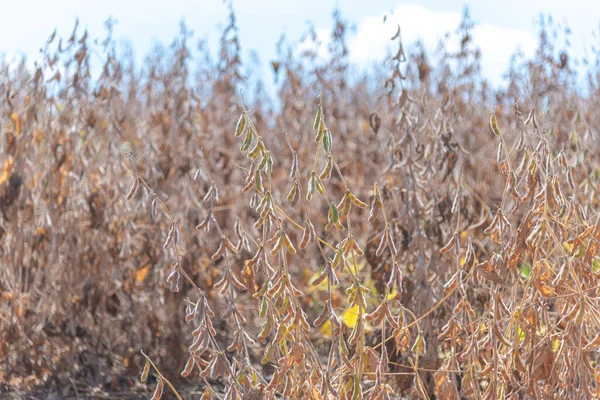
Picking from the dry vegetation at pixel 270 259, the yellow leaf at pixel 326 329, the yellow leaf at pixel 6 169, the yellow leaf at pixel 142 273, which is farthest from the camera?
the yellow leaf at pixel 326 329

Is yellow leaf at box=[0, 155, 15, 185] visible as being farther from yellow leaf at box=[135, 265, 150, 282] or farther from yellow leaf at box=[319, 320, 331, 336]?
yellow leaf at box=[319, 320, 331, 336]

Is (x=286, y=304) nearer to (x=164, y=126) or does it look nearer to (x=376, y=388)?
(x=376, y=388)

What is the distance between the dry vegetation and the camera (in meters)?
1.53

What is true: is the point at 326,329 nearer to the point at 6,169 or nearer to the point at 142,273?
the point at 142,273

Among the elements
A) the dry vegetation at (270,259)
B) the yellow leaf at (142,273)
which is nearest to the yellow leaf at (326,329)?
the dry vegetation at (270,259)

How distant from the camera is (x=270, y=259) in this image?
130 inches

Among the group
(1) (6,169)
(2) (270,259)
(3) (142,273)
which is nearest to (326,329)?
(2) (270,259)

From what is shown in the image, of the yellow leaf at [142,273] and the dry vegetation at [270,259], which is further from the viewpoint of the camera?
the yellow leaf at [142,273]

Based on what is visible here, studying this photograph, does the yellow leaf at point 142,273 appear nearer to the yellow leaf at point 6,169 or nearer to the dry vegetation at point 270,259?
the dry vegetation at point 270,259

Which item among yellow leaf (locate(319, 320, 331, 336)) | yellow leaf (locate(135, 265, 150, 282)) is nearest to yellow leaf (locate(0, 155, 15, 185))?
yellow leaf (locate(135, 265, 150, 282))

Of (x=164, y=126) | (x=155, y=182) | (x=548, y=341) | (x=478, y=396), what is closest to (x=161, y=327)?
(x=155, y=182)

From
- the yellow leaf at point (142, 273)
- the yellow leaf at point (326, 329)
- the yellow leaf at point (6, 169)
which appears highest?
the yellow leaf at point (6, 169)

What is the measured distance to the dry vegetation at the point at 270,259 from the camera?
5.01 ft

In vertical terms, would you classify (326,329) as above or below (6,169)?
below
